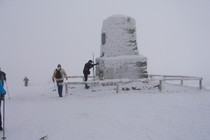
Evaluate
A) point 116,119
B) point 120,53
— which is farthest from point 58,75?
point 116,119

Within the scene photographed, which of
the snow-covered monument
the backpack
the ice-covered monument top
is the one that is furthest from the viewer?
the ice-covered monument top

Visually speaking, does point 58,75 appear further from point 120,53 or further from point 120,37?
point 120,37

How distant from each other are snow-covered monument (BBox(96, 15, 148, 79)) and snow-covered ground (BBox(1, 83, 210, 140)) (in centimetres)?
326

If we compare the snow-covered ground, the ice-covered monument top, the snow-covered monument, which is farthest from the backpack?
the ice-covered monument top

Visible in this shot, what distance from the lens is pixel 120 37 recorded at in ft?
51.4

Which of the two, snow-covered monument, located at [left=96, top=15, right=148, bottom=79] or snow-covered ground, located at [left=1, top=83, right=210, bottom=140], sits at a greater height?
snow-covered monument, located at [left=96, top=15, right=148, bottom=79]

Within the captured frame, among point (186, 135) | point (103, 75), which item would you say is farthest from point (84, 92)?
point (186, 135)

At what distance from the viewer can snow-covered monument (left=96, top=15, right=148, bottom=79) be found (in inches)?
589

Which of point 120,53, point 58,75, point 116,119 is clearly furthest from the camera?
point 120,53

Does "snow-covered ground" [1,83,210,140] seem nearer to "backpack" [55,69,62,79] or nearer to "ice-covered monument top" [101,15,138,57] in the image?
"backpack" [55,69,62,79]

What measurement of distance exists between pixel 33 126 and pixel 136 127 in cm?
336

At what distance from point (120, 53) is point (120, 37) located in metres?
1.03

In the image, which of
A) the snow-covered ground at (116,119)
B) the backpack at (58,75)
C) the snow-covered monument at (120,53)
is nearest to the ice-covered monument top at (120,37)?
the snow-covered monument at (120,53)

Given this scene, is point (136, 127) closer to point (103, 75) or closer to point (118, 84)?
point (118, 84)
